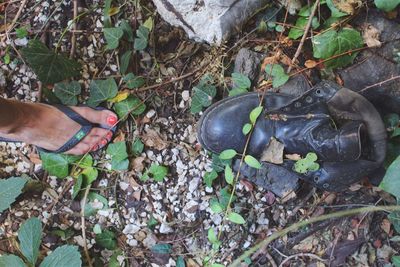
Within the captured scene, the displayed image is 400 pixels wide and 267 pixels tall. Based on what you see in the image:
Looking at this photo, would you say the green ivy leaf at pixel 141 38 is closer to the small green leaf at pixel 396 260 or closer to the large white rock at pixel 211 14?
the large white rock at pixel 211 14

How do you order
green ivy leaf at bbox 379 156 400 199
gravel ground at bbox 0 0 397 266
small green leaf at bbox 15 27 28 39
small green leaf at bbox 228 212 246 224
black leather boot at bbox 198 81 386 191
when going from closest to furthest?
green ivy leaf at bbox 379 156 400 199 → black leather boot at bbox 198 81 386 191 → small green leaf at bbox 228 212 246 224 → gravel ground at bbox 0 0 397 266 → small green leaf at bbox 15 27 28 39

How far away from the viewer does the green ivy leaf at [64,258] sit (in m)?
1.28

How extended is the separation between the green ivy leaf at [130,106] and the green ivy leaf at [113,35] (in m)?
0.16

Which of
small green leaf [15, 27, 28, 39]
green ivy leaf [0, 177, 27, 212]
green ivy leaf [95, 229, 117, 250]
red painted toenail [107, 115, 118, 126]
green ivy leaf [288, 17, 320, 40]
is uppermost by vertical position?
small green leaf [15, 27, 28, 39]

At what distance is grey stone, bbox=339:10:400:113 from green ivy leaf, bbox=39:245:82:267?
0.88 meters

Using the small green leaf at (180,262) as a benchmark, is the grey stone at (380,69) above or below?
above

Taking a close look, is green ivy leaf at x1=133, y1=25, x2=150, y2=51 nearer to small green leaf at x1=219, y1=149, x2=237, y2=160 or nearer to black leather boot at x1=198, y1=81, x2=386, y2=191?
black leather boot at x1=198, y1=81, x2=386, y2=191

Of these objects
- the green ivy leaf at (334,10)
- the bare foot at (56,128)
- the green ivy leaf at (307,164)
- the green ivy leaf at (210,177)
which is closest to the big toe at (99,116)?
the bare foot at (56,128)

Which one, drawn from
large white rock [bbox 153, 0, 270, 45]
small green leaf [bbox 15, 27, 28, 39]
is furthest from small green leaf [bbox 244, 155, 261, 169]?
small green leaf [bbox 15, 27, 28, 39]

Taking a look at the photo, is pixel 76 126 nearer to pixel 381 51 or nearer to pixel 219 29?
pixel 219 29

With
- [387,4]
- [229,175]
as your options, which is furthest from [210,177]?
[387,4]

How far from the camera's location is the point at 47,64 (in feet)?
Answer: 4.54

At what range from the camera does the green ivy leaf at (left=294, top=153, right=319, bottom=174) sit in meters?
1.20

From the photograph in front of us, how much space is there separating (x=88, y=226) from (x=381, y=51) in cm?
99
